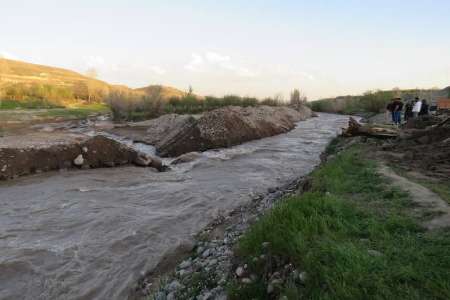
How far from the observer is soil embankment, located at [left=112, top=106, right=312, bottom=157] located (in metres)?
17.4

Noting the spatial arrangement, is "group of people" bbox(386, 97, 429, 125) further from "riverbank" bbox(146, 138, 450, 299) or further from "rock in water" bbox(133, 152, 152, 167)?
"riverbank" bbox(146, 138, 450, 299)

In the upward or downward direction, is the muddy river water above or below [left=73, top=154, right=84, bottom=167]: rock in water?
below

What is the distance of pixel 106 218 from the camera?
7.50m

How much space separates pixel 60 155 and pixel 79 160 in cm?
69

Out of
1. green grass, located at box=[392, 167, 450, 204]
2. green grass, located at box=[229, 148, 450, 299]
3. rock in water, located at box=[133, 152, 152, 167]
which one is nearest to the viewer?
green grass, located at box=[229, 148, 450, 299]

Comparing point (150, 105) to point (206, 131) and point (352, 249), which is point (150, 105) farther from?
point (352, 249)

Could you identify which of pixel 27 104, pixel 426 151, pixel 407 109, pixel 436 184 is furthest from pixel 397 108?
pixel 27 104

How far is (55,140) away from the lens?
12.6 meters

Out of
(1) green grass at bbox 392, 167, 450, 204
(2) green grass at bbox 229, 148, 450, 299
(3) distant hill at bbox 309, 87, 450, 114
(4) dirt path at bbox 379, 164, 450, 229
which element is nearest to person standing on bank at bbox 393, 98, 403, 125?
(1) green grass at bbox 392, 167, 450, 204

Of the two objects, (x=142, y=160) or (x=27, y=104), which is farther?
(x=27, y=104)

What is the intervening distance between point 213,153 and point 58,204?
882cm

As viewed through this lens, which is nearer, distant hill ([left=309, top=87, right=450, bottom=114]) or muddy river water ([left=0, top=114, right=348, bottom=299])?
muddy river water ([left=0, top=114, right=348, bottom=299])

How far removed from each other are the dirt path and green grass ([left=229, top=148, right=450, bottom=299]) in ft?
0.67

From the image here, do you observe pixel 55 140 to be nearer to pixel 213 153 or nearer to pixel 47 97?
pixel 213 153
